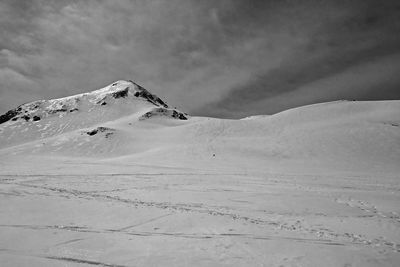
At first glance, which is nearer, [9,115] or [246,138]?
[246,138]

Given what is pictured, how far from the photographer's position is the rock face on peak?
265 ft

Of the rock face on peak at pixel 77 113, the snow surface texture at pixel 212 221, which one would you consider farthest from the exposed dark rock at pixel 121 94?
the snow surface texture at pixel 212 221

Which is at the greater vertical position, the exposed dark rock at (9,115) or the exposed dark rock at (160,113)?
the exposed dark rock at (9,115)

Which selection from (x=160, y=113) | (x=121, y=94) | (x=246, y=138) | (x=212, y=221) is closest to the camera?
(x=212, y=221)

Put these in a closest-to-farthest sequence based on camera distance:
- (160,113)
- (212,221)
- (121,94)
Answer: (212,221) < (160,113) < (121,94)

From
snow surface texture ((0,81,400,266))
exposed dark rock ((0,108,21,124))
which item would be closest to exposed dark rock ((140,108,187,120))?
snow surface texture ((0,81,400,266))

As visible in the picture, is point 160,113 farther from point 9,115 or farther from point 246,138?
point 9,115

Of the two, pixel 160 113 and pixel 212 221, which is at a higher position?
pixel 160 113

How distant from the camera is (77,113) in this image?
9550 cm

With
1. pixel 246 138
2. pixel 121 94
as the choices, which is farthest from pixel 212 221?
pixel 121 94

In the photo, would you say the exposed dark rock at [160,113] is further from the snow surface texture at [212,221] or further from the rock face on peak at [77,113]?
the snow surface texture at [212,221]

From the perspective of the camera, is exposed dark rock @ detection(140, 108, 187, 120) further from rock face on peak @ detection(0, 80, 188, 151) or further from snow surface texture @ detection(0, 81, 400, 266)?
snow surface texture @ detection(0, 81, 400, 266)

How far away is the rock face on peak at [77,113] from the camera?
80750mm

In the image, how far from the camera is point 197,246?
6750 millimetres
